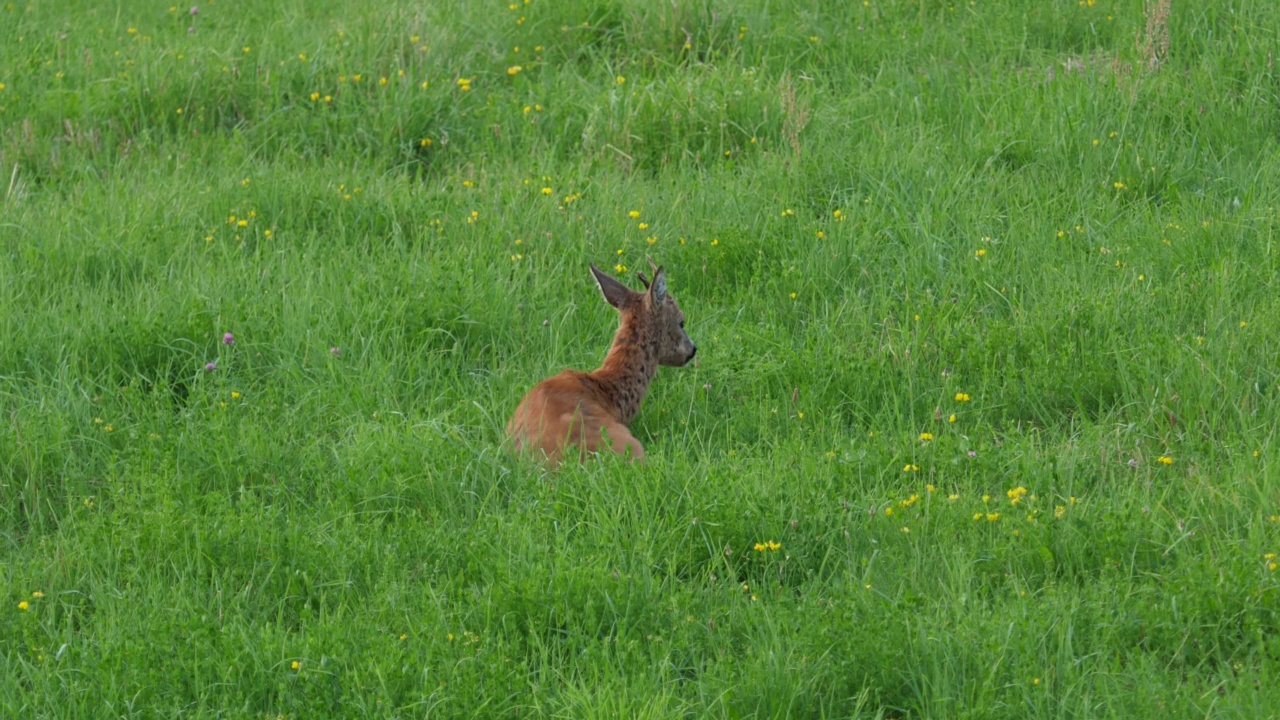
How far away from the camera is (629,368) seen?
6.18 meters

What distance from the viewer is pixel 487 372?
6375 millimetres

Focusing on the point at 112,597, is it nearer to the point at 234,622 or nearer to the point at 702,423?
the point at 234,622

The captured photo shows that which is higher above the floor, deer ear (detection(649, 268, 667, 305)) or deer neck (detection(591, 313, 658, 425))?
deer ear (detection(649, 268, 667, 305))

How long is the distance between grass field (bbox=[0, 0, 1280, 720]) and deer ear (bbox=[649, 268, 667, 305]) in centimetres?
37

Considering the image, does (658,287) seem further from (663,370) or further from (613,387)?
(663,370)

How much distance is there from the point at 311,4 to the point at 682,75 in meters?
3.31

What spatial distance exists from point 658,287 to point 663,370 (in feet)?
1.91

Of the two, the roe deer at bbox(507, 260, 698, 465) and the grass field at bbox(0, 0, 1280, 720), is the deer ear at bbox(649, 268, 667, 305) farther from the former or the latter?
the grass field at bbox(0, 0, 1280, 720)

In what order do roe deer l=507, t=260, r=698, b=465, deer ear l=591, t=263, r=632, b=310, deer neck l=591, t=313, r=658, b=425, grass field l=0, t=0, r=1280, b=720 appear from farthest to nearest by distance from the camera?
deer ear l=591, t=263, r=632, b=310
deer neck l=591, t=313, r=658, b=425
roe deer l=507, t=260, r=698, b=465
grass field l=0, t=0, r=1280, b=720

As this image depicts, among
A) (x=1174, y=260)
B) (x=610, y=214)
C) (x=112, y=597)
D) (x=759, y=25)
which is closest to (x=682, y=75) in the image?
(x=759, y=25)

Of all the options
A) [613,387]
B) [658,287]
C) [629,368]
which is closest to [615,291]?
[658,287]

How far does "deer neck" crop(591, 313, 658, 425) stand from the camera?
6.06 m

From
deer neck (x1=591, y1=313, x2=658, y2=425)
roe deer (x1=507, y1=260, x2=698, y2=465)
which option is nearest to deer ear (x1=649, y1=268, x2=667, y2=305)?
Result: roe deer (x1=507, y1=260, x2=698, y2=465)

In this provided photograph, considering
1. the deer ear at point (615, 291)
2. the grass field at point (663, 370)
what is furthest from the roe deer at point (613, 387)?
the grass field at point (663, 370)
